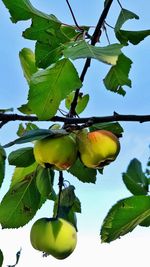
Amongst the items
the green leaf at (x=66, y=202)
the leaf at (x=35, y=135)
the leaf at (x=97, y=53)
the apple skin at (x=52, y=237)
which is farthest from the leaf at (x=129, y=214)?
the green leaf at (x=66, y=202)

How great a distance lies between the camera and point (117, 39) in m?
1.74

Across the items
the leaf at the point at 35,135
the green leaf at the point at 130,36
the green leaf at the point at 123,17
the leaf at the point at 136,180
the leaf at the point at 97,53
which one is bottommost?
the leaf at the point at 35,135

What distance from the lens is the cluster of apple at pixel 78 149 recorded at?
1524 millimetres

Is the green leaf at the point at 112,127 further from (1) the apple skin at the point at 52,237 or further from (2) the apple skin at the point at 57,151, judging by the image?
(1) the apple skin at the point at 52,237

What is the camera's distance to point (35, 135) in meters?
1.48

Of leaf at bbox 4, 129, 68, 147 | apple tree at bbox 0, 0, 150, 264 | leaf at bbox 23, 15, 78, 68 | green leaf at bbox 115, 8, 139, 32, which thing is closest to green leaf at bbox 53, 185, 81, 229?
apple tree at bbox 0, 0, 150, 264

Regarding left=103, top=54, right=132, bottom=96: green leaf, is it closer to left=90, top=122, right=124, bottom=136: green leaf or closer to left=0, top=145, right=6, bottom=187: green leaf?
left=90, top=122, right=124, bottom=136: green leaf

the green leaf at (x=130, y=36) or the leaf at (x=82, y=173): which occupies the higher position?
the green leaf at (x=130, y=36)

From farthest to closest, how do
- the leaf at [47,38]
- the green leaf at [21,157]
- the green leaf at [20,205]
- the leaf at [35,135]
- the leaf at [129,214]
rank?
the green leaf at [20,205]
the green leaf at [21,157]
the leaf at [47,38]
the leaf at [35,135]
the leaf at [129,214]

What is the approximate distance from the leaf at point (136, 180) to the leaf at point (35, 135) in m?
0.34

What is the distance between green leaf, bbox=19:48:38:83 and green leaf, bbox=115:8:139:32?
0.31 metres

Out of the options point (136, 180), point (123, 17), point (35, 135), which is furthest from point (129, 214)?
point (123, 17)

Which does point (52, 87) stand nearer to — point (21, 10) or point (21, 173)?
point (21, 10)

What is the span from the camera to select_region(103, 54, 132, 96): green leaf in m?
1.84
